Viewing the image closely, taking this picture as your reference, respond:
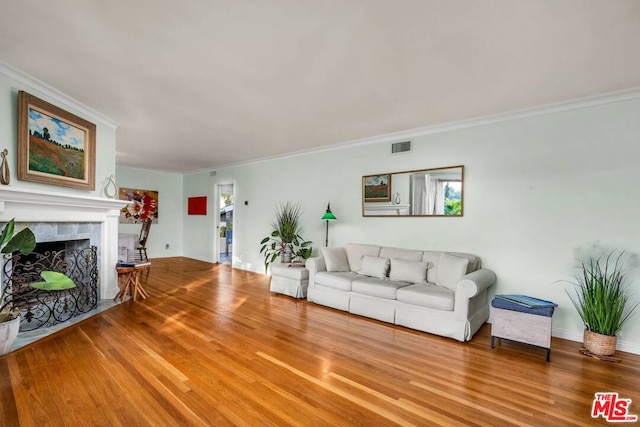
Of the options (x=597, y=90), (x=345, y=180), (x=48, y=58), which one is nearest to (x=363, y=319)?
(x=345, y=180)

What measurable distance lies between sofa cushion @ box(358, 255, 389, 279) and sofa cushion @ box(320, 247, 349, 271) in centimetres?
34

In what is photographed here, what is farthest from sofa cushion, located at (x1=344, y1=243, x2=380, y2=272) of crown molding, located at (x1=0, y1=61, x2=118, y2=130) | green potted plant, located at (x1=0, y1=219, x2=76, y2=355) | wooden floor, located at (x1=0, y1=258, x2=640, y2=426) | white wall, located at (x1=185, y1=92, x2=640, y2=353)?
crown molding, located at (x1=0, y1=61, x2=118, y2=130)

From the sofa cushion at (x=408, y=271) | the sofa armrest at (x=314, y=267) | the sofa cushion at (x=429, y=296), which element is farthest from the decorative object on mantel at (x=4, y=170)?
the sofa cushion at (x=408, y=271)

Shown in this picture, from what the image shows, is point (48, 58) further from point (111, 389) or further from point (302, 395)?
point (302, 395)

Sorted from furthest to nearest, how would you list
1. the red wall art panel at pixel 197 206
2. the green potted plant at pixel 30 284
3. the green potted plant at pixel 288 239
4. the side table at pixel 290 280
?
the red wall art panel at pixel 197 206
the green potted plant at pixel 288 239
the side table at pixel 290 280
the green potted plant at pixel 30 284

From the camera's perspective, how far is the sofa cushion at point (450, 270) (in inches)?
132

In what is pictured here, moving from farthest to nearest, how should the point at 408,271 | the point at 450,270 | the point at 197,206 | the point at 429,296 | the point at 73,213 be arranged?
1. the point at 197,206
2. the point at 408,271
3. the point at 73,213
4. the point at 450,270
5. the point at 429,296

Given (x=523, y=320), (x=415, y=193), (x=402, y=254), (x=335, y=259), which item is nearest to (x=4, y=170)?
(x=335, y=259)

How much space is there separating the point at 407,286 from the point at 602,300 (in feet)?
5.90

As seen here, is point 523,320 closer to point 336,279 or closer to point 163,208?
point 336,279

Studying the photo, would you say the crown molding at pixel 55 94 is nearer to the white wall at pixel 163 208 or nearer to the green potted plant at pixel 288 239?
the green potted plant at pixel 288 239

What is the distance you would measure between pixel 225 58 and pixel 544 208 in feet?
12.1

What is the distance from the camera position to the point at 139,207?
7938mm
